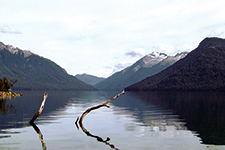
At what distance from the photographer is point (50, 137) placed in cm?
2814

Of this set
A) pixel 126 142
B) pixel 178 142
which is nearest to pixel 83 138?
pixel 126 142

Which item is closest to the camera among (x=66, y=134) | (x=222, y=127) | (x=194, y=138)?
(x=194, y=138)

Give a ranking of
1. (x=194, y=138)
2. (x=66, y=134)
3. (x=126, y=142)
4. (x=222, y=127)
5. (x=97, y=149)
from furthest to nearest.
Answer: (x=222, y=127) → (x=66, y=134) → (x=194, y=138) → (x=126, y=142) → (x=97, y=149)

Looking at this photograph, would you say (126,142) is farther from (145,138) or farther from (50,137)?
(50,137)

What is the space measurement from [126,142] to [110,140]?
2033mm

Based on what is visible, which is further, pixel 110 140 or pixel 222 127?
pixel 222 127

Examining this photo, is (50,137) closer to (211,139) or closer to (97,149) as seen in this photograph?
(97,149)

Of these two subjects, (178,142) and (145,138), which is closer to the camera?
(178,142)

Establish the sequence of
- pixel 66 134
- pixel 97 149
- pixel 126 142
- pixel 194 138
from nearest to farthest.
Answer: pixel 97 149 < pixel 126 142 < pixel 194 138 < pixel 66 134

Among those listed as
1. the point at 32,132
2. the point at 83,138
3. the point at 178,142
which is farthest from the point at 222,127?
the point at 32,132

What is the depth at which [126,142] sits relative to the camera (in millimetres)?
25625

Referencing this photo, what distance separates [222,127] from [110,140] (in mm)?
18050

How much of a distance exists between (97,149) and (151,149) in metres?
5.17

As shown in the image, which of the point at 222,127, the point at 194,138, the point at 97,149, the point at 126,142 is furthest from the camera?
the point at 222,127
